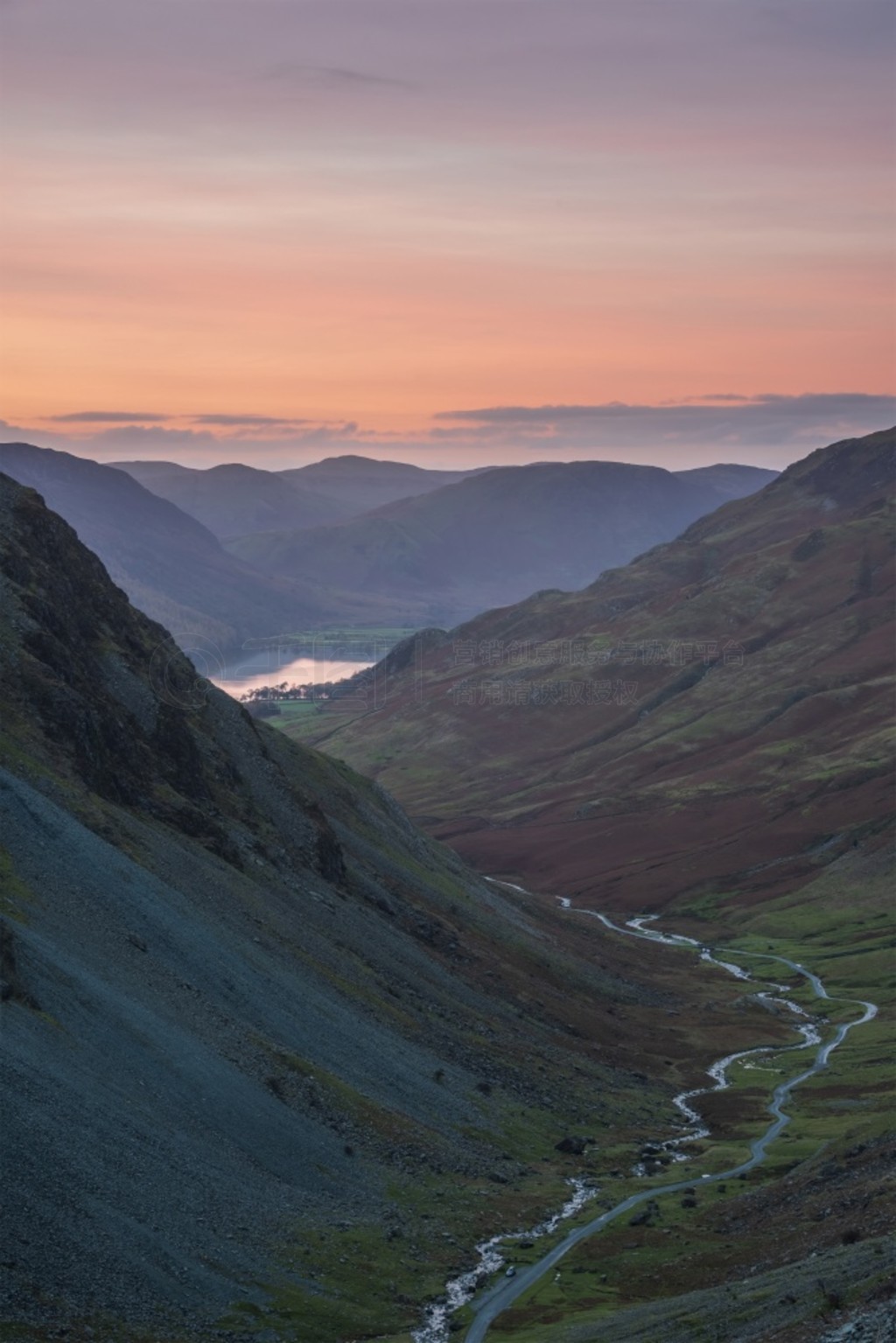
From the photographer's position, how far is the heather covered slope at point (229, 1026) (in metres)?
71.6

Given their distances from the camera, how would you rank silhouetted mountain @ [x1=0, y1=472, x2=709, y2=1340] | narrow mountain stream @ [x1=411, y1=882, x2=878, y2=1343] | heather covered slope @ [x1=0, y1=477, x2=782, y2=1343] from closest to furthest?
silhouetted mountain @ [x1=0, y1=472, x2=709, y2=1340], heather covered slope @ [x1=0, y1=477, x2=782, y2=1343], narrow mountain stream @ [x1=411, y1=882, x2=878, y2=1343]

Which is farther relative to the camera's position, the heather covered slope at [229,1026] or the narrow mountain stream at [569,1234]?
the narrow mountain stream at [569,1234]

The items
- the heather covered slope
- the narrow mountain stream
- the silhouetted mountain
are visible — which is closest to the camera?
the silhouetted mountain

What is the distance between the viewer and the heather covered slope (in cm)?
7162

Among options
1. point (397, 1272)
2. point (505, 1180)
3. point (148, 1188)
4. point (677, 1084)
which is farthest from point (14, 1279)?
point (677, 1084)

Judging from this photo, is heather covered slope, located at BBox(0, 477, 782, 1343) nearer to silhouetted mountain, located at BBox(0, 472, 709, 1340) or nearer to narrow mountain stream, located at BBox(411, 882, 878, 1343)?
silhouetted mountain, located at BBox(0, 472, 709, 1340)

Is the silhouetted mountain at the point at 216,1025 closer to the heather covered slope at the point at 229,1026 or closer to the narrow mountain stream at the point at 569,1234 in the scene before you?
the heather covered slope at the point at 229,1026

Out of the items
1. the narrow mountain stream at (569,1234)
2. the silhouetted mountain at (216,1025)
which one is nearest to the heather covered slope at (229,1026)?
the silhouetted mountain at (216,1025)

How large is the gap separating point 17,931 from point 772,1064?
88280 millimetres

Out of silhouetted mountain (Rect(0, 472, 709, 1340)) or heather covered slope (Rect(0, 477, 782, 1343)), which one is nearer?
silhouetted mountain (Rect(0, 472, 709, 1340))

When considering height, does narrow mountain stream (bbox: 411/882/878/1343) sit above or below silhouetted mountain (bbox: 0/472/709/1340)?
below

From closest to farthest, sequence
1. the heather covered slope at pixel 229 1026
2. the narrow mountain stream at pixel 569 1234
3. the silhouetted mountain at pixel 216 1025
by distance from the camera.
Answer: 1. the silhouetted mountain at pixel 216 1025
2. the heather covered slope at pixel 229 1026
3. the narrow mountain stream at pixel 569 1234

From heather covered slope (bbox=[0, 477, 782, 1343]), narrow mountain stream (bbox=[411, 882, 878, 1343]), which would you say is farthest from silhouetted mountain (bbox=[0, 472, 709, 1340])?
narrow mountain stream (bbox=[411, 882, 878, 1343])

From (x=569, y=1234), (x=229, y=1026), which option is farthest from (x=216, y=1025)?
(x=569, y=1234)
